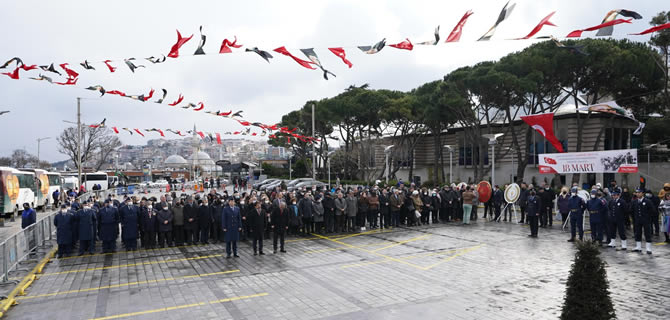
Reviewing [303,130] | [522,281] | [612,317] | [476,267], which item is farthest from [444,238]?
[303,130]

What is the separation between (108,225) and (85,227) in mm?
653

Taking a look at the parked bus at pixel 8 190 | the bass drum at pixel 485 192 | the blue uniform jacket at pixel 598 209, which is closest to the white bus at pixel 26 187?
the parked bus at pixel 8 190

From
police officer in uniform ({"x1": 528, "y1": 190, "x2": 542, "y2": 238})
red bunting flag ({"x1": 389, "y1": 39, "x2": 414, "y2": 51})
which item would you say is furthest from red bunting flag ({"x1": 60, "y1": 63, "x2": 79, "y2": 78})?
police officer in uniform ({"x1": 528, "y1": 190, "x2": 542, "y2": 238})

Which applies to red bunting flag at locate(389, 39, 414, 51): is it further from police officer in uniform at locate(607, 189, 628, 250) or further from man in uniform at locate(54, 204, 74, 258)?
man in uniform at locate(54, 204, 74, 258)

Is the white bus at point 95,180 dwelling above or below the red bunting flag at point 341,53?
below

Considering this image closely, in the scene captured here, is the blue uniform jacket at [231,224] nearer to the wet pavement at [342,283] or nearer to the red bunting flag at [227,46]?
the wet pavement at [342,283]

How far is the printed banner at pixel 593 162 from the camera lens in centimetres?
1814

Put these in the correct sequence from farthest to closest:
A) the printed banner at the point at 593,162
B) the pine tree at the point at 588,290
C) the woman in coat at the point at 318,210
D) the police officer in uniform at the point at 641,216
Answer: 1. the printed banner at the point at 593,162
2. the woman in coat at the point at 318,210
3. the police officer in uniform at the point at 641,216
4. the pine tree at the point at 588,290

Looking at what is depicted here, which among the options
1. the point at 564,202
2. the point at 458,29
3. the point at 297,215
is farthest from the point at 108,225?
the point at 564,202

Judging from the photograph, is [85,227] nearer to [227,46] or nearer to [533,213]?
[227,46]

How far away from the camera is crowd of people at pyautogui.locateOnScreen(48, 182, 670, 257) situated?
13.0m

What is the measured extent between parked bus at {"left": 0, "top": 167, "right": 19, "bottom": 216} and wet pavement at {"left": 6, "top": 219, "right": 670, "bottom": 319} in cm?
1376

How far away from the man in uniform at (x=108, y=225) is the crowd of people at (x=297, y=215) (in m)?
0.03

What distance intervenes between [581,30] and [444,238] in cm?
877
